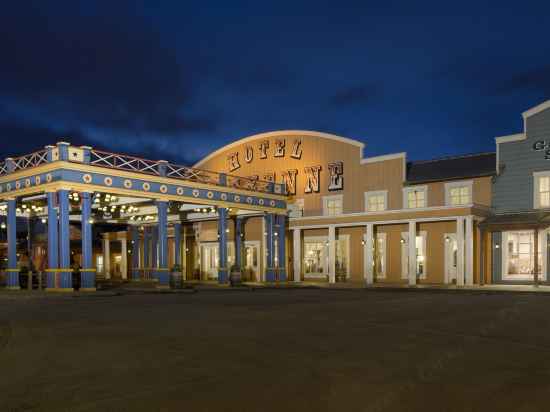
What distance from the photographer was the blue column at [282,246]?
3191cm

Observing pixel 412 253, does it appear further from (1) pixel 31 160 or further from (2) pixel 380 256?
(1) pixel 31 160

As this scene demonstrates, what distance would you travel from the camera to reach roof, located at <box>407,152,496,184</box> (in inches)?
1105

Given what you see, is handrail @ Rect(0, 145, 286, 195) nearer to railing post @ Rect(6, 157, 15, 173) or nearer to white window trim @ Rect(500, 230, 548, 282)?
railing post @ Rect(6, 157, 15, 173)

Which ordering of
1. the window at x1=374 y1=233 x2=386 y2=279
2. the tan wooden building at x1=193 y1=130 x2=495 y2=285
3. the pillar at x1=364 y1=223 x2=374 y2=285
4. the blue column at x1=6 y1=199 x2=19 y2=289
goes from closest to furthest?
the blue column at x1=6 y1=199 x2=19 y2=289 < the tan wooden building at x1=193 y1=130 x2=495 y2=285 < the pillar at x1=364 y1=223 x2=374 y2=285 < the window at x1=374 y1=233 x2=386 y2=279

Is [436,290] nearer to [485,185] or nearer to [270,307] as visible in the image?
[485,185]

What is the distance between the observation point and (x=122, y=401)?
5316mm

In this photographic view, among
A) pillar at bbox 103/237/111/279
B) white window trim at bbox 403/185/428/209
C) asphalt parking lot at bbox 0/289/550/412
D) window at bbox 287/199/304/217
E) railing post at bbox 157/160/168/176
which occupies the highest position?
railing post at bbox 157/160/168/176

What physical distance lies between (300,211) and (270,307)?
18961 millimetres

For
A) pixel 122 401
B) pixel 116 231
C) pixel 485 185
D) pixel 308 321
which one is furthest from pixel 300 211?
pixel 122 401

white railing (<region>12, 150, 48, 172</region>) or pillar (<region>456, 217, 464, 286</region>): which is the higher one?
white railing (<region>12, 150, 48, 172</region>)

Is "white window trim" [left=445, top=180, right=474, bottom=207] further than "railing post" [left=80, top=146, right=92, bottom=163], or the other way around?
"white window trim" [left=445, top=180, right=474, bottom=207]

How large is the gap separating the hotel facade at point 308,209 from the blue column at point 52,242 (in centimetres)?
5

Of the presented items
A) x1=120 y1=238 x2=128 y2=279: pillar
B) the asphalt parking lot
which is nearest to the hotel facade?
x1=120 y1=238 x2=128 y2=279: pillar

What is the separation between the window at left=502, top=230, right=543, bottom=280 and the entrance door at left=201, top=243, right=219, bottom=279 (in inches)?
775
